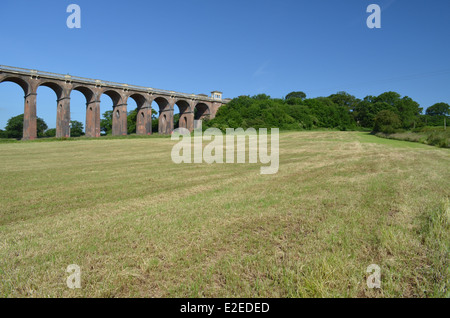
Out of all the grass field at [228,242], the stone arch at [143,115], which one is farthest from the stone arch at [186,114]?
the grass field at [228,242]

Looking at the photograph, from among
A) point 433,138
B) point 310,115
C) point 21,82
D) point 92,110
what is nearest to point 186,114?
point 92,110

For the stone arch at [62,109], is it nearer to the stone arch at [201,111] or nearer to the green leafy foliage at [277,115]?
the green leafy foliage at [277,115]

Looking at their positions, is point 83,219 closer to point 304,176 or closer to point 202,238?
point 202,238

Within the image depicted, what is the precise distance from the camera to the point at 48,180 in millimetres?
10383

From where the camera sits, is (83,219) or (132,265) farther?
(83,219)

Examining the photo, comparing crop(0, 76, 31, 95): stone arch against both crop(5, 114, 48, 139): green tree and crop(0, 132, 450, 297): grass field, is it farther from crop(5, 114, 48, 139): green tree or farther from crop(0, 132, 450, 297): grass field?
crop(5, 114, 48, 139): green tree

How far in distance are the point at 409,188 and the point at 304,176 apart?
382 centimetres

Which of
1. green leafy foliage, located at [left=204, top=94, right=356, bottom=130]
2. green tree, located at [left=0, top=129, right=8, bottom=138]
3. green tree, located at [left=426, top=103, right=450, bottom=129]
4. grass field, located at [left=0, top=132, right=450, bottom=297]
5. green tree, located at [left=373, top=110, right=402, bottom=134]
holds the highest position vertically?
green tree, located at [left=426, top=103, right=450, bottom=129]

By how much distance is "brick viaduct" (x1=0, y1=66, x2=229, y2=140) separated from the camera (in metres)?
51.7

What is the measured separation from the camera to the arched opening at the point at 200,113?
89838mm

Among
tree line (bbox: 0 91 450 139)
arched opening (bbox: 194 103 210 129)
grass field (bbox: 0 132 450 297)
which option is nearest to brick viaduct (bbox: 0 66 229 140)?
arched opening (bbox: 194 103 210 129)

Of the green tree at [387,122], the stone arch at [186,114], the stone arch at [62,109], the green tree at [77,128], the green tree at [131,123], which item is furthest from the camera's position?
the green tree at [77,128]
